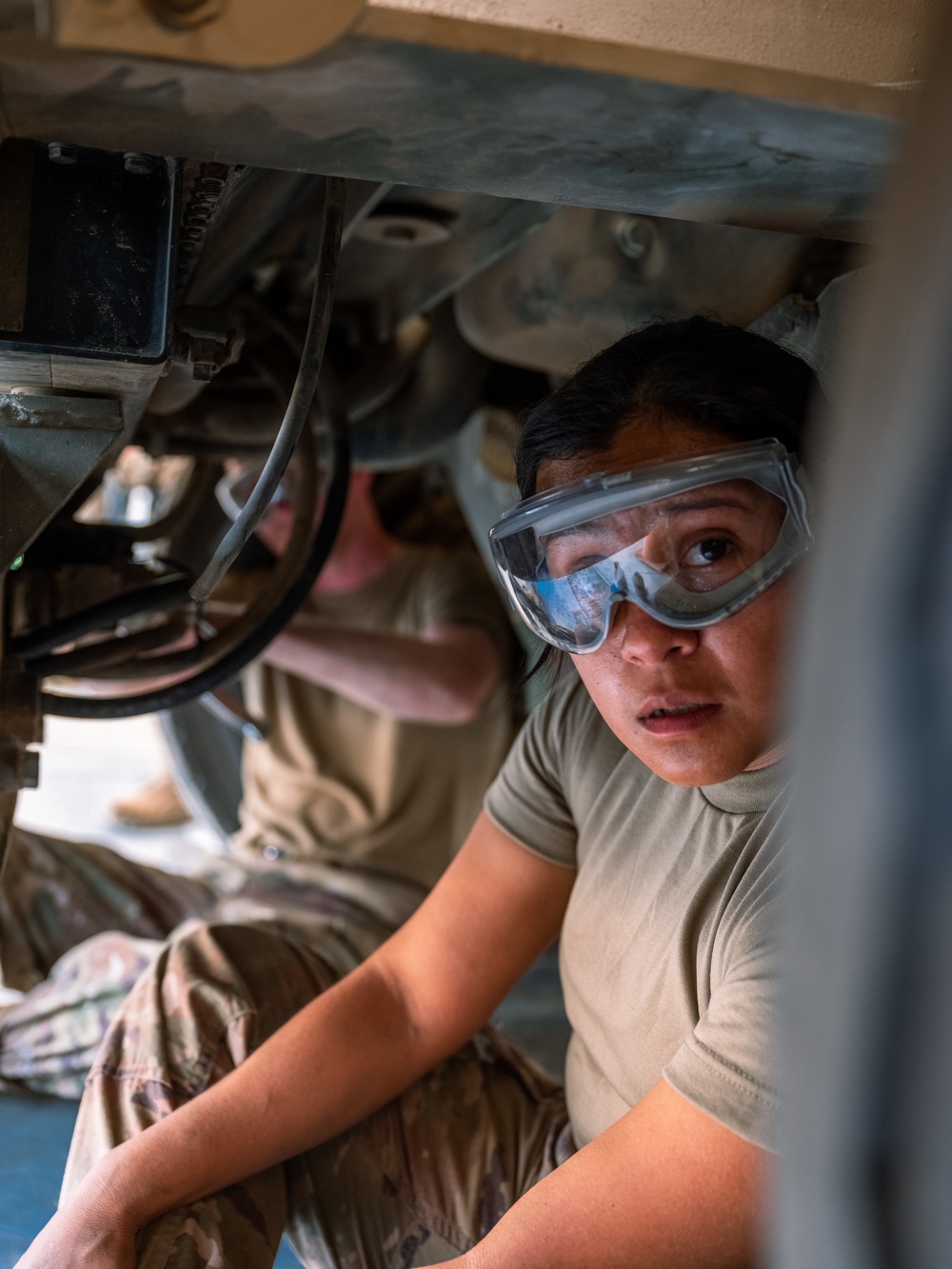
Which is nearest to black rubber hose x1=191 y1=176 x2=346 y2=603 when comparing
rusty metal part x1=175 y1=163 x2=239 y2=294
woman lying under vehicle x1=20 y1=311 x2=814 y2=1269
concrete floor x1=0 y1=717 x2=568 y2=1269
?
rusty metal part x1=175 y1=163 x2=239 y2=294

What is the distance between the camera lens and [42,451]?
3.09ft

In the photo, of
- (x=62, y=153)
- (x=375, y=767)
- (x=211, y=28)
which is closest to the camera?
(x=211, y=28)

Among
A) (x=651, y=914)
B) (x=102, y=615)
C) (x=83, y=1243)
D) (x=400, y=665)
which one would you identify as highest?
(x=102, y=615)

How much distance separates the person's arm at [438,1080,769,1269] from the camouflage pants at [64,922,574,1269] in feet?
0.94

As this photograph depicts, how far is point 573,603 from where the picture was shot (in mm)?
1013

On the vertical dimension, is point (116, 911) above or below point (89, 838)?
above

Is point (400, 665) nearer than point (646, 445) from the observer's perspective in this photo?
No

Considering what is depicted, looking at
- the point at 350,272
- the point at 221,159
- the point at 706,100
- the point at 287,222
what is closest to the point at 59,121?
the point at 221,159

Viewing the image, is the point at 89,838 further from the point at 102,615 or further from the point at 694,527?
the point at 694,527

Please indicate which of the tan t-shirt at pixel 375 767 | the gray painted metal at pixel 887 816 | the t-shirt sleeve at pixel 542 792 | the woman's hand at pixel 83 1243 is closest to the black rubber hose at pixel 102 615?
the t-shirt sleeve at pixel 542 792

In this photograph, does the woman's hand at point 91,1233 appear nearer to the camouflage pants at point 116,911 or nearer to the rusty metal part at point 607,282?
the camouflage pants at point 116,911

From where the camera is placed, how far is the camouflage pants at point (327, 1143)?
114cm

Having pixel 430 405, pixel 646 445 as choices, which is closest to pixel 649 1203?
pixel 646 445

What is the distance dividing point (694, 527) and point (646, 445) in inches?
3.4
